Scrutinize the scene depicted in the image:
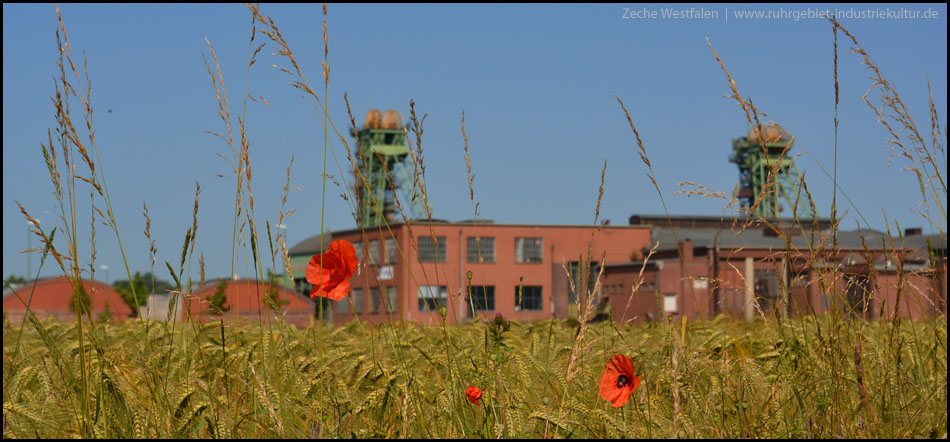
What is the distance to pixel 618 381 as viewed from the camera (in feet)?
→ 6.20

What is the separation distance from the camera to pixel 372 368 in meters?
3.06

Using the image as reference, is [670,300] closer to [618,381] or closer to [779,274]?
[779,274]

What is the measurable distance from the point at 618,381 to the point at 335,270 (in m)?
0.82

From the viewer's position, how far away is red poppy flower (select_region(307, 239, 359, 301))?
2.21 meters

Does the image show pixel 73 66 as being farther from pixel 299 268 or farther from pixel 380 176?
pixel 380 176

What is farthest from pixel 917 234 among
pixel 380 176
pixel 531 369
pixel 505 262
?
pixel 531 369

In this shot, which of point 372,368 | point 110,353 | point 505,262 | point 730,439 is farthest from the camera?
point 505,262

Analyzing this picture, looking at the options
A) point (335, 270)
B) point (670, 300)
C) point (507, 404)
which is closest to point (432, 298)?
point (335, 270)

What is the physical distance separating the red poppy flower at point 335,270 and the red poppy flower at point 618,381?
2.38 feet

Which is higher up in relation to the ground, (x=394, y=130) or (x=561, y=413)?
(x=394, y=130)

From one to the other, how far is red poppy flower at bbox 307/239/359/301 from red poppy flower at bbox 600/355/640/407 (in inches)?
28.6

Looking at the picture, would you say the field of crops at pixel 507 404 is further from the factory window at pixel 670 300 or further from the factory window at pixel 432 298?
the factory window at pixel 670 300

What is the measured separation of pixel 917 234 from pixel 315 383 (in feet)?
188

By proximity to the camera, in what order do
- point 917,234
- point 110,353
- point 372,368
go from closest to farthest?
point 110,353 < point 372,368 < point 917,234
